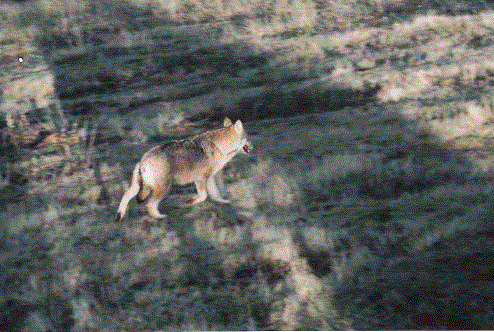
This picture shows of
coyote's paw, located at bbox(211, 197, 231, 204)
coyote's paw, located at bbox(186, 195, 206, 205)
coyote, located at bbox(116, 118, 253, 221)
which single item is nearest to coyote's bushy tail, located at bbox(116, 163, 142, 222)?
coyote, located at bbox(116, 118, 253, 221)

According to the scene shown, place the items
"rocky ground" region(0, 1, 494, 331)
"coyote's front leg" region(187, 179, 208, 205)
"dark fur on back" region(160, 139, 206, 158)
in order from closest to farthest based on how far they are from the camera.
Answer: "rocky ground" region(0, 1, 494, 331), "dark fur on back" region(160, 139, 206, 158), "coyote's front leg" region(187, 179, 208, 205)

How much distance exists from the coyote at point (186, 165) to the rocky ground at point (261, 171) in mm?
249

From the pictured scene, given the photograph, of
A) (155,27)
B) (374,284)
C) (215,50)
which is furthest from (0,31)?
(374,284)

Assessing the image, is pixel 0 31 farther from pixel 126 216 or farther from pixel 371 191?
pixel 371 191

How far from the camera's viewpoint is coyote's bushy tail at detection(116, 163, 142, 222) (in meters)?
6.62

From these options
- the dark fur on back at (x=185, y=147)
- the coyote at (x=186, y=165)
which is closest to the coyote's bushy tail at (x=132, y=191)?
the coyote at (x=186, y=165)

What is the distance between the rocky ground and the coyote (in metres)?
Answer: 0.25

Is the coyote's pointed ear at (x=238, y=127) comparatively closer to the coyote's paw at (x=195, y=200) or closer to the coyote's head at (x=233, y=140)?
the coyote's head at (x=233, y=140)

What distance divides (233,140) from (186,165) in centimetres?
72

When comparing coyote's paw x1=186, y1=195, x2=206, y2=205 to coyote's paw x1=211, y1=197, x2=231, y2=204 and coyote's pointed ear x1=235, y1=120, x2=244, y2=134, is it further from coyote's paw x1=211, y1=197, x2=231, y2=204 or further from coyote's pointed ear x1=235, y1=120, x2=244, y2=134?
coyote's pointed ear x1=235, y1=120, x2=244, y2=134

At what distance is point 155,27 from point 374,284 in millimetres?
6125

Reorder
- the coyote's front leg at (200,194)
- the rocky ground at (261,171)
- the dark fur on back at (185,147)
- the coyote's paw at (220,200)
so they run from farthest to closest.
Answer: the coyote's paw at (220,200)
the coyote's front leg at (200,194)
the dark fur on back at (185,147)
the rocky ground at (261,171)

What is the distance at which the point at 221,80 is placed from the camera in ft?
31.7

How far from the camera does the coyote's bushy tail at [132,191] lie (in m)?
6.62
